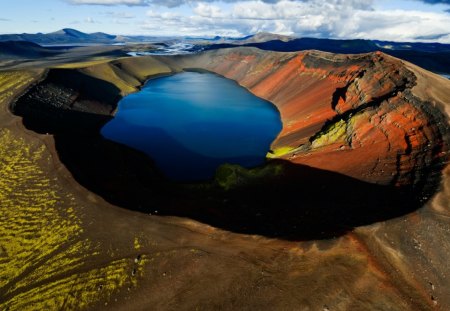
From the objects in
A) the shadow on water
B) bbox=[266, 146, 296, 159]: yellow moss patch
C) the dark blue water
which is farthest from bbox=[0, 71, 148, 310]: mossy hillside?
bbox=[266, 146, 296, 159]: yellow moss patch

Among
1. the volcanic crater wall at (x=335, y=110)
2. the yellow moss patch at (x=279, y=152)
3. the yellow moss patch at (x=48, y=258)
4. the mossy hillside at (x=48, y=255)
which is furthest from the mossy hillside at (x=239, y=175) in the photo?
the yellow moss patch at (x=48, y=258)

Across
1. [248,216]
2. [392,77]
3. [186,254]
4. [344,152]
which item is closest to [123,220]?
[186,254]

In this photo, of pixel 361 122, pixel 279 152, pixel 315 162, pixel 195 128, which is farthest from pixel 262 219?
pixel 195 128

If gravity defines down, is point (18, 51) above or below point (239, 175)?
below

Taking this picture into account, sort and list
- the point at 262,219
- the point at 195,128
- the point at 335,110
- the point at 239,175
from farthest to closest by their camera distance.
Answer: the point at 195,128 < the point at 335,110 < the point at 239,175 < the point at 262,219

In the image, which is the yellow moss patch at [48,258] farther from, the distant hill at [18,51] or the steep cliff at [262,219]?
the distant hill at [18,51]

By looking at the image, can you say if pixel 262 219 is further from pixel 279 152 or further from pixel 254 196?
pixel 279 152

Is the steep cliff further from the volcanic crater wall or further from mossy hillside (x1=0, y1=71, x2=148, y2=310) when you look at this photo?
the volcanic crater wall
